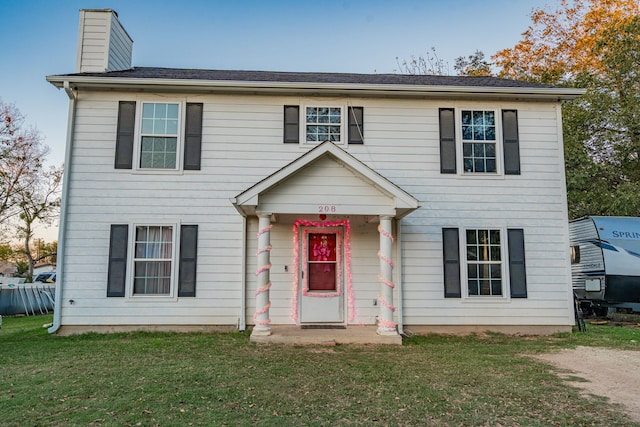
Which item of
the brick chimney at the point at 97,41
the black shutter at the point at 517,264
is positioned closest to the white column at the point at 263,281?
the black shutter at the point at 517,264

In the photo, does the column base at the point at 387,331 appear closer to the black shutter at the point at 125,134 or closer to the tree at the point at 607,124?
the black shutter at the point at 125,134

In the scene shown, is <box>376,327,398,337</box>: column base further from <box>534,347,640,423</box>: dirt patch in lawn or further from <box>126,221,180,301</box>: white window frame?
<box>126,221,180,301</box>: white window frame

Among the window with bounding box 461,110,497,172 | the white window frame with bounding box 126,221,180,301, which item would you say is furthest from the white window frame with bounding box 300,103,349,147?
the white window frame with bounding box 126,221,180,301

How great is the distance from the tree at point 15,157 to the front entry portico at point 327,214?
20.5 meters

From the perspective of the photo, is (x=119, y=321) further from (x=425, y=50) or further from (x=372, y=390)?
(x=425, y=50)

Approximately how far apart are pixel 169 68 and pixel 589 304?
529 inches

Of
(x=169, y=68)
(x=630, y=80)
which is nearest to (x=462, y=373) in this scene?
(x=169, y=68)

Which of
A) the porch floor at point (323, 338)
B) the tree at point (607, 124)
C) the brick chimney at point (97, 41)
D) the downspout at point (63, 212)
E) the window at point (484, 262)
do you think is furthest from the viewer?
the tree at point (607, 124)

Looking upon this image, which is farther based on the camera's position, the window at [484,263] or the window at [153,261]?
the window at [484,263]

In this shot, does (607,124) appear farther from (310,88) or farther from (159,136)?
(159,136)

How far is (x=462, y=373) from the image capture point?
219 inches

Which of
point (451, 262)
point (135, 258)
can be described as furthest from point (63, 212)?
point (451, 262)

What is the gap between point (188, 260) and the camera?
8.32 meters

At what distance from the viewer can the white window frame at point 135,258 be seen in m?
8.23
